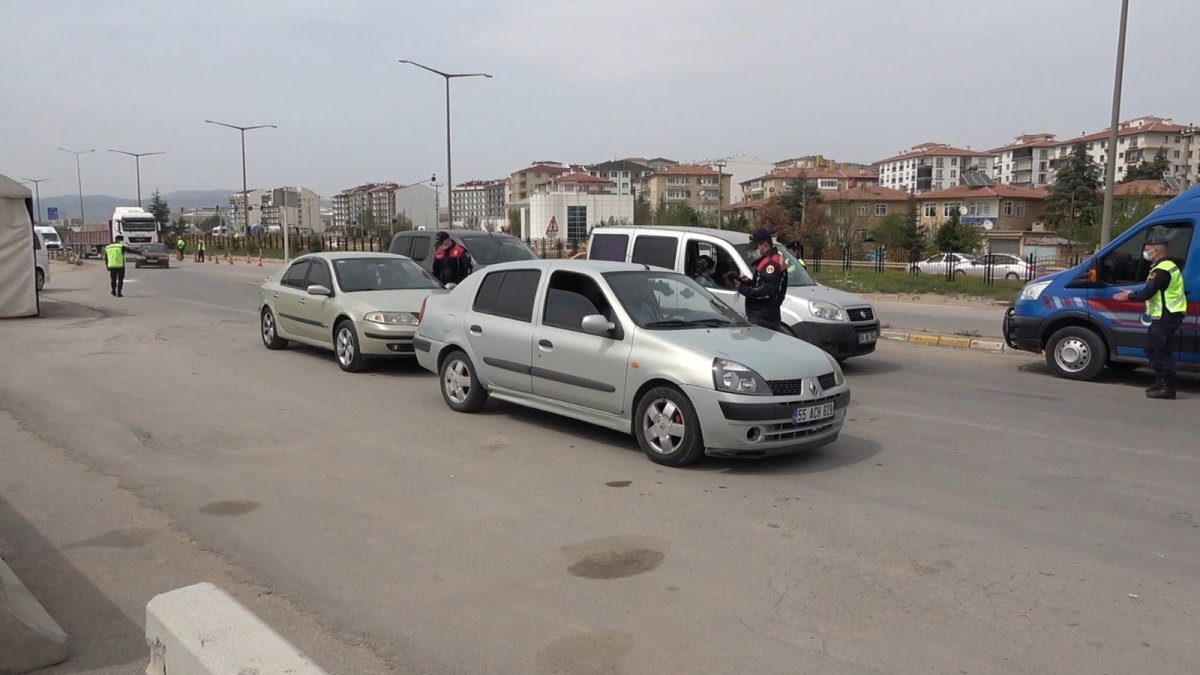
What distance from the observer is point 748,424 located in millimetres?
6465

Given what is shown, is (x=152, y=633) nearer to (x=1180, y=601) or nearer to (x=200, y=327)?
(x=1180, y=601)

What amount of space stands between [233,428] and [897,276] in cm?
2488

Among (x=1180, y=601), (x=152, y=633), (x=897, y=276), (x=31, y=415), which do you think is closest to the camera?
(x=152, y=633)

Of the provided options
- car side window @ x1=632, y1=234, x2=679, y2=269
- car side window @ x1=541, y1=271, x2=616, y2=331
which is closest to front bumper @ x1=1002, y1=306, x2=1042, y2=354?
car side window @ x1=632, y1=234, x2=679, y2=269

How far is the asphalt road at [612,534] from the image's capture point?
4.02 m

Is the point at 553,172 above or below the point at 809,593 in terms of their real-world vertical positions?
above

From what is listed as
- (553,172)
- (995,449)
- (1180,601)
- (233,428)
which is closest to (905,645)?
(1180,601)

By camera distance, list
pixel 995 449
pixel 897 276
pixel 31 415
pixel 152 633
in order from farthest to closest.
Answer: pixel 897 276 < pixel 31 415 < pixel 995 449 < pixel 152 633

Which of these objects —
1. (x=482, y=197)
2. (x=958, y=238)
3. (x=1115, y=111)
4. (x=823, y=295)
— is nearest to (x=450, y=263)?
(x=823, y=295)

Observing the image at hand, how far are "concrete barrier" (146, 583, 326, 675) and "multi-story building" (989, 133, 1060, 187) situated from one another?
14709 cm

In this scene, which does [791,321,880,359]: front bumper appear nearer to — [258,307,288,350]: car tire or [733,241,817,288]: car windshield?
[733,241,817,288]: car windshield

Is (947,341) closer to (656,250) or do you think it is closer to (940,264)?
(656,250)

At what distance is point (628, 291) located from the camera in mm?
7566

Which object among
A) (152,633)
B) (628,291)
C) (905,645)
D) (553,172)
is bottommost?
(905,645)
